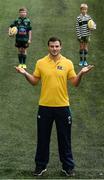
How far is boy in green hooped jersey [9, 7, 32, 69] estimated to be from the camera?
13242 mm

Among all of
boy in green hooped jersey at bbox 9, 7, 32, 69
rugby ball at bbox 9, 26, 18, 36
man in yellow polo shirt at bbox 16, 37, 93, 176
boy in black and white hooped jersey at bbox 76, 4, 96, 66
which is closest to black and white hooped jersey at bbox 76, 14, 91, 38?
boy in black and white hooped jersey at bbox 76, 4, 96, 66

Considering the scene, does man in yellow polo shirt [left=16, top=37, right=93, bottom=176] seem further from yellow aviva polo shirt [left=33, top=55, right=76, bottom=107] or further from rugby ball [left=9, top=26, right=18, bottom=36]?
rugby ball [left=9, top=26, right=18, bottom=36]

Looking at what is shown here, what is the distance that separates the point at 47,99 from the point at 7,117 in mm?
3745

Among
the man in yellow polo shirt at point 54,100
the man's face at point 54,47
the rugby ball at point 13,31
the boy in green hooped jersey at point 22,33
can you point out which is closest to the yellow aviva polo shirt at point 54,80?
the man in yellow polo shirt at point 54,100

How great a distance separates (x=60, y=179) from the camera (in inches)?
288

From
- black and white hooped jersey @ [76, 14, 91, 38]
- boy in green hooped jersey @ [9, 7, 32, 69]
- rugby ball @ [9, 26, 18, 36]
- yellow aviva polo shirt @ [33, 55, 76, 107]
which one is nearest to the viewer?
yellow aviva polo shirt @ [33, 55, 76, 107]

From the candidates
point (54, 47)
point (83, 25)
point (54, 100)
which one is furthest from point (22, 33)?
point (54, 100)

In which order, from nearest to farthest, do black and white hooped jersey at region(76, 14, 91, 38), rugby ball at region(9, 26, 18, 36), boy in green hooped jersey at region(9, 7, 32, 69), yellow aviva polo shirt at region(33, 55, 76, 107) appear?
1. yellow aviva polo shirt at region(33, 55, 76, 107)
2. rugby ball at region(9, 26, 18, 36)
3. boy in green hooped jersey at region(9, 7, 32, 69)
4. black and white hooped jersey at region(76, 14, 91, 38)

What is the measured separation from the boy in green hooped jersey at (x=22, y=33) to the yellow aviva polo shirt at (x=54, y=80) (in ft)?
19.7

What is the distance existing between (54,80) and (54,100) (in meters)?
0.27

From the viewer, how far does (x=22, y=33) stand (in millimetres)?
13344

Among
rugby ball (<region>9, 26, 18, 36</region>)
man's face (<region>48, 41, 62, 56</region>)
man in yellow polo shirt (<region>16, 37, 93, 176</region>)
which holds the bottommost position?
man in yellow polo shirt (<region>16, 37, 93, 176</region>)

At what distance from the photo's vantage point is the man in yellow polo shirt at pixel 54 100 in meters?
7.31

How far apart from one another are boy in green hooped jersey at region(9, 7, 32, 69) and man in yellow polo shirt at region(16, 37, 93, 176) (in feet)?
19.5
